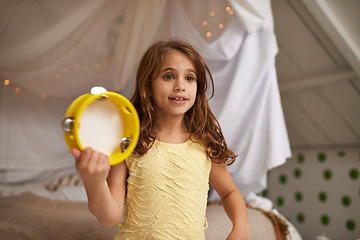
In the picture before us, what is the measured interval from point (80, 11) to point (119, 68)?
0.51m

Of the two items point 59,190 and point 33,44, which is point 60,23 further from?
point 59,190

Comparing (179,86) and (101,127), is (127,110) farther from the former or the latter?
(179,86)

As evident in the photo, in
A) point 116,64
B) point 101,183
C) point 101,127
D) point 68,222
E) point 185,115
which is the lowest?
point 68,222

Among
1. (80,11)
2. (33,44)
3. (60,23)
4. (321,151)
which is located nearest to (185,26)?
(80,11)

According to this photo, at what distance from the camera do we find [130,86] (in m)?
2.26

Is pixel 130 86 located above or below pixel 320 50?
below

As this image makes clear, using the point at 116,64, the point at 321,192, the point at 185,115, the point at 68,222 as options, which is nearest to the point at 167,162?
the point at 185,115

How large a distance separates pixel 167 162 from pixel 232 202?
0.77 ft

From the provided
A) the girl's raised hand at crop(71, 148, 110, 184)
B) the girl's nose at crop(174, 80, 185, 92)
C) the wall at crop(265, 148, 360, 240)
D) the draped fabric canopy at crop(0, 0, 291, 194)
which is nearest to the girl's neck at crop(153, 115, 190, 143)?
the girl's nose at crop(174, 80, 185, 92)

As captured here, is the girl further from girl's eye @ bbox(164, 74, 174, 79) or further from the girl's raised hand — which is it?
the girl's raised hand

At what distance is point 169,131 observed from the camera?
901 millimetres

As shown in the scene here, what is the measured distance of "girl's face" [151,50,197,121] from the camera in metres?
0.84

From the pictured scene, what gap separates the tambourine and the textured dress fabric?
0.16 metres

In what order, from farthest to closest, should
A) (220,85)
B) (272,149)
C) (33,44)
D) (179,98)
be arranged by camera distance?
(33,44) → (220,85) → (272,149) → (179,98)
